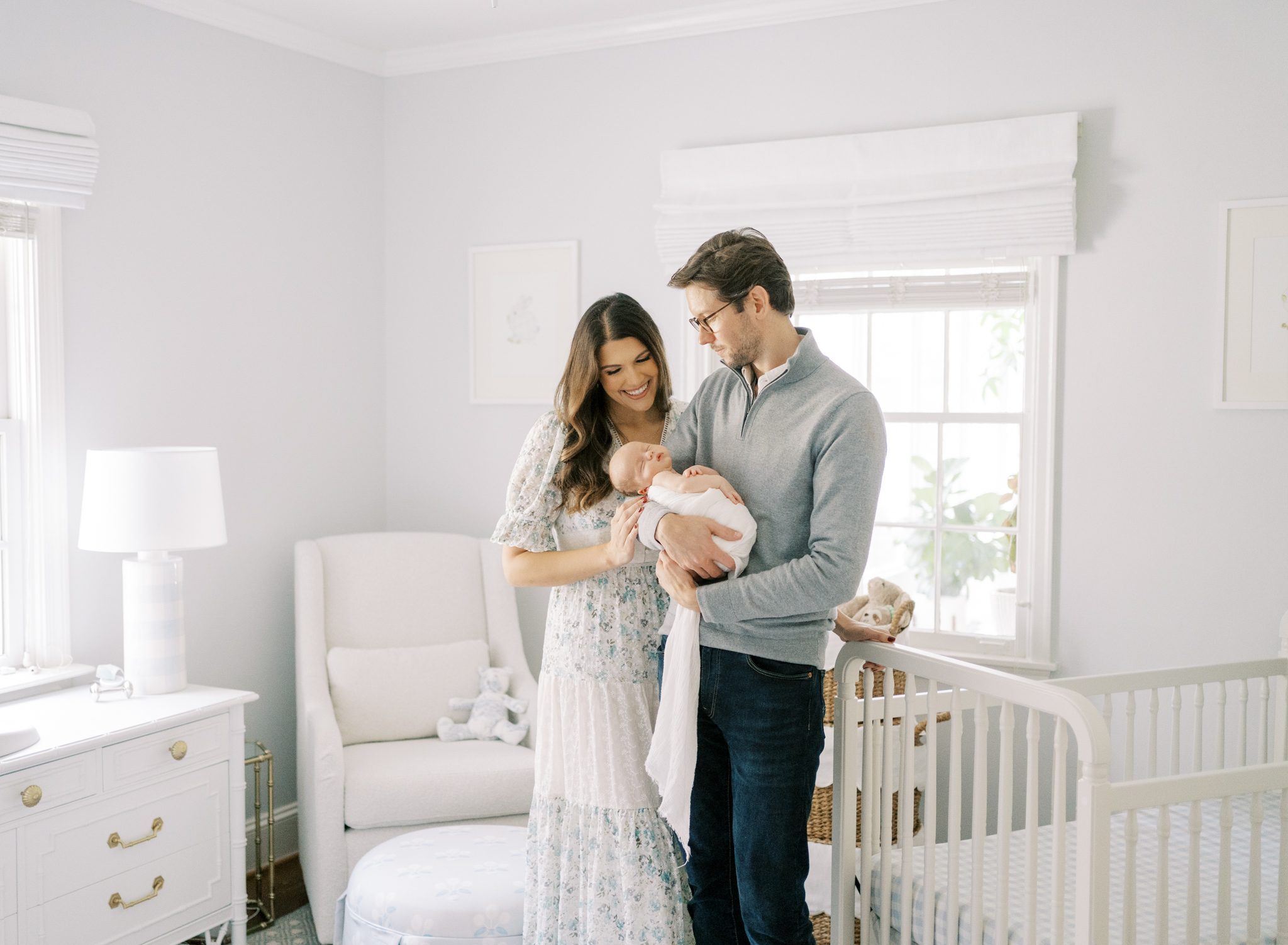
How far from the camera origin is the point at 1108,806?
4.57ft

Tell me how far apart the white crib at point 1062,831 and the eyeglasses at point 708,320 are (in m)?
0.64

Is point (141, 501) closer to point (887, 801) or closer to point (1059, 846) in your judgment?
point (887, 801)

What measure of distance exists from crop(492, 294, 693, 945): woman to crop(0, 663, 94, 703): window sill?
1.40 meters

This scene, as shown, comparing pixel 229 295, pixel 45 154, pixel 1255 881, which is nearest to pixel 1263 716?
pixel 1255 881

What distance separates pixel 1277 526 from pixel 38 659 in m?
3.18

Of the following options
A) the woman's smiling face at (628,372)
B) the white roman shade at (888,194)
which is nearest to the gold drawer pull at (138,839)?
the woman's smiling face at (628,372)

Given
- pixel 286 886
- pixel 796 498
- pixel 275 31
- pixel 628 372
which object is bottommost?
pixel 286 886

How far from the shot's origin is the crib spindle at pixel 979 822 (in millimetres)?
1599

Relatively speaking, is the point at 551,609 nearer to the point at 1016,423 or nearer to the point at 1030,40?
the point at 1016,423

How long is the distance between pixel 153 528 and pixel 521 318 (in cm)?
143

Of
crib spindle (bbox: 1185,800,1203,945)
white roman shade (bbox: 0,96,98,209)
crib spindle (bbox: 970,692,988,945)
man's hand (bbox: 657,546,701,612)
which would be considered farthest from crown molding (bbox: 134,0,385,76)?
crib spindle (bbox: 1185,800,1203,945)

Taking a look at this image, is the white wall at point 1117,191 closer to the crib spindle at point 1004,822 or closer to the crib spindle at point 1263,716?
the crib spindle at point 1263,716

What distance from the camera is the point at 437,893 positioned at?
221 cm

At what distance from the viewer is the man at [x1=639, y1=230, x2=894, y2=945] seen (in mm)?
1555
